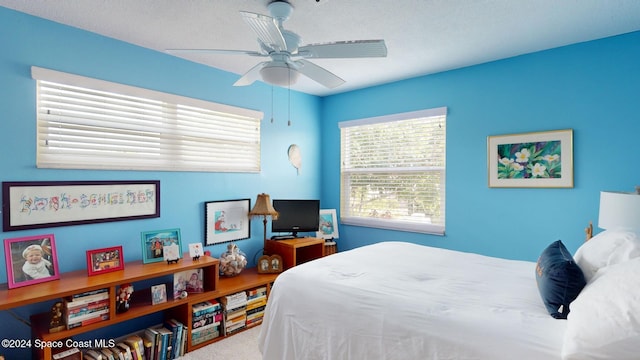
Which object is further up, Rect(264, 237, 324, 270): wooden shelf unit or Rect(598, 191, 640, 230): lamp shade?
Rect(598, 191, 640, 230): lamp shade

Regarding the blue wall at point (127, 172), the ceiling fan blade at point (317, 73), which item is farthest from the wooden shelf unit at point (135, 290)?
the ceiling fan blade at point (317, 73)

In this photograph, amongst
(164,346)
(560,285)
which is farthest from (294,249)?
(560,285)

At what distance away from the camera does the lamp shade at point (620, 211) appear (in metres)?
1.99

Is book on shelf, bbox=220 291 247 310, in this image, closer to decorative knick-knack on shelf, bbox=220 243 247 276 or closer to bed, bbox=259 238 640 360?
decorative knick-knack on shelf, bbox=220 243 247 276

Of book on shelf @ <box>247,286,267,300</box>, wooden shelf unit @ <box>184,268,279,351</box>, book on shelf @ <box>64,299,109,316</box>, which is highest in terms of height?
book on shelf @ <box>64,299,109,316</box>

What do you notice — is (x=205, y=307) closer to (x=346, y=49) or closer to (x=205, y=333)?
(x=205, y=333)

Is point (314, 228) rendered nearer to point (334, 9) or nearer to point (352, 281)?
point (352, 281)

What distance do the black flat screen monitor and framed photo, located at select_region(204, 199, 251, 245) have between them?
1.04ft

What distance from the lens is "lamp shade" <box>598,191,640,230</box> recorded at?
1.99 m

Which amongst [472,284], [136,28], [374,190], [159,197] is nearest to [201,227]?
[159,197]

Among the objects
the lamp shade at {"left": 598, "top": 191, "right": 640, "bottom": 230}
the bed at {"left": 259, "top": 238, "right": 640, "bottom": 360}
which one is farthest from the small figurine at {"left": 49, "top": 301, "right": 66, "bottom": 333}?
the lamp shade at {"left": 598, "top": 191, "right": 640, "bottom": 230}

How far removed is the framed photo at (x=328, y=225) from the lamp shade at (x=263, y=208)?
0.71m

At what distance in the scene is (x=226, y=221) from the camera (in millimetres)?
3480

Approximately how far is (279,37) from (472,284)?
5.62ft
